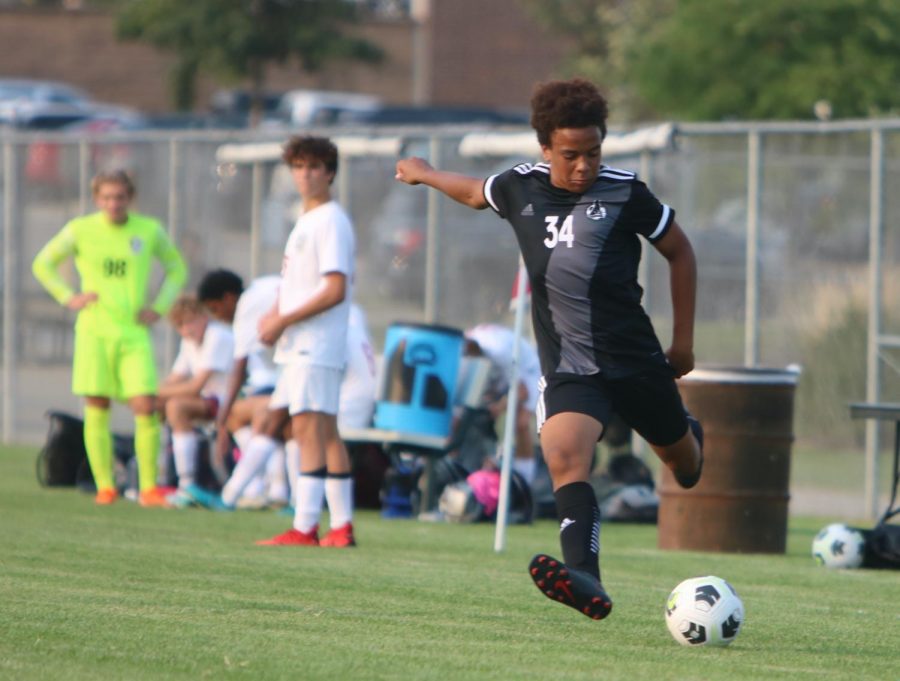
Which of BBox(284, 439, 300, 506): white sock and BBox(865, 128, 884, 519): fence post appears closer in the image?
BBox(284, 439, 300, 506): white sock

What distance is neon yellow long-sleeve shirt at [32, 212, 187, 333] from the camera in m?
12.2

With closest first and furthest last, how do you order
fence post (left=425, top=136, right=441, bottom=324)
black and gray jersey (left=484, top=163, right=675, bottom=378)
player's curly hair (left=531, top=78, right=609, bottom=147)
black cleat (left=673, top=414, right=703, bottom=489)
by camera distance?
player's curly hair (left=531, top=78, right=609, bottom=147) < black and gray jersey (left=484, top=163, right=675, bottom=378) < black cleat (left=673, top=414, right=703, bottom=489) < fence post (left=425, top=136, right=441, bottom=324)

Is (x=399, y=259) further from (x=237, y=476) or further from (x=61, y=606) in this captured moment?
(x=61, y=606)

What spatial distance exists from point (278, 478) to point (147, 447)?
1037 millimetres

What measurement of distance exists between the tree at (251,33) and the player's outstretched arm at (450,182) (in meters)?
29.2

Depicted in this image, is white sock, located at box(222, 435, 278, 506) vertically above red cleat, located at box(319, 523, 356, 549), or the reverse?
white sock, located at box(222, 435, 278, 506)

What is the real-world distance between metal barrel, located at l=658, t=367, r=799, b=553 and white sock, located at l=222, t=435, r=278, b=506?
297 cm

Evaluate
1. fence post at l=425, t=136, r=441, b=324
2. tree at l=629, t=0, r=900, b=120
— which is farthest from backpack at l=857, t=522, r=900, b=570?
tree at l=629, t=0, r=900, b=120

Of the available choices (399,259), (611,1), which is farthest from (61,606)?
(611,1)

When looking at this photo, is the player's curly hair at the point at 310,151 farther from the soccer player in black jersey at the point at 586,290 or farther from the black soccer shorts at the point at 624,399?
the black soccer shorts at the point at 624,399

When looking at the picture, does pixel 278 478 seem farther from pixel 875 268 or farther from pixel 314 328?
pixel 875 268

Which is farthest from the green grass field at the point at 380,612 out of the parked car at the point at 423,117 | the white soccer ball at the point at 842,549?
the parked car at the point at 423,117

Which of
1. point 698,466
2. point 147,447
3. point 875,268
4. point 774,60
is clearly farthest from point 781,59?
point 698,466

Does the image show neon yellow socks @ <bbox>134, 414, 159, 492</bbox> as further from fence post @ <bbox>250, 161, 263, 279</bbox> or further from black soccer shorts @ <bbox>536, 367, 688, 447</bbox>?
black soccer shorts @ <bbox>536, 367, 688, 447</bbox>
